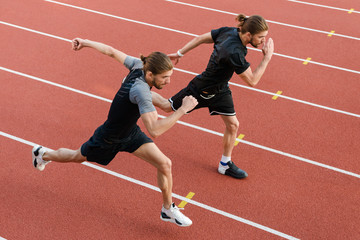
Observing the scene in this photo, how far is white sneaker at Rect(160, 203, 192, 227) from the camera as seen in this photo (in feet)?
14.9

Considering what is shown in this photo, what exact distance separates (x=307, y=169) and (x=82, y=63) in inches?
174

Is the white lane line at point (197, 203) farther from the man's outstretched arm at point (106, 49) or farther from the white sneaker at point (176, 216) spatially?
the man's outstretched arm at point (106, 49)

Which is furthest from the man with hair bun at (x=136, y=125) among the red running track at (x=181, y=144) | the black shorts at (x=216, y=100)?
the black shorts at (x=216, y=100)

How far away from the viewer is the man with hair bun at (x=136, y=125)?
3.88m

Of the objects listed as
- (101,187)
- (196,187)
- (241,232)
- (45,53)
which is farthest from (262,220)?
(45,53)

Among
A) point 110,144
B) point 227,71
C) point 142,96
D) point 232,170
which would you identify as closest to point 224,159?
point 232,170

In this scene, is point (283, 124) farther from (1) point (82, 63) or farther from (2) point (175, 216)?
(1) point (82, 63)

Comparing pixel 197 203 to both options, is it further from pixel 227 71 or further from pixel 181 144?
pixel 227 71

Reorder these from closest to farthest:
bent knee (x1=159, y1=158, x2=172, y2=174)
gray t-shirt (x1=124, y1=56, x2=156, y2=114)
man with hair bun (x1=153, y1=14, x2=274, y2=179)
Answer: gray t-shirt (x1=124, y1=56, x2=156, y2=114) → bent knee (x1=159, y1=158, x2=172, y2=174) → man with hair bun (x1=153, y1=14, x2=274, y2=179)

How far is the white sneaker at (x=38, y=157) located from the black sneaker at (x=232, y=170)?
6.82ft

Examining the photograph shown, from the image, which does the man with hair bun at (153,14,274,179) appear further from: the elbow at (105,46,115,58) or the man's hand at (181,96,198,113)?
the man's hand at (181,96,198,113)

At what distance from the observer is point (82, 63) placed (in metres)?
7.98

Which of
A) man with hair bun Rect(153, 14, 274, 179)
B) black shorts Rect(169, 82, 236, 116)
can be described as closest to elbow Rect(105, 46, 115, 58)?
man with hair bun Rect(153, 14, 274, 179)

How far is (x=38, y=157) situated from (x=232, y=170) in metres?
2.27
